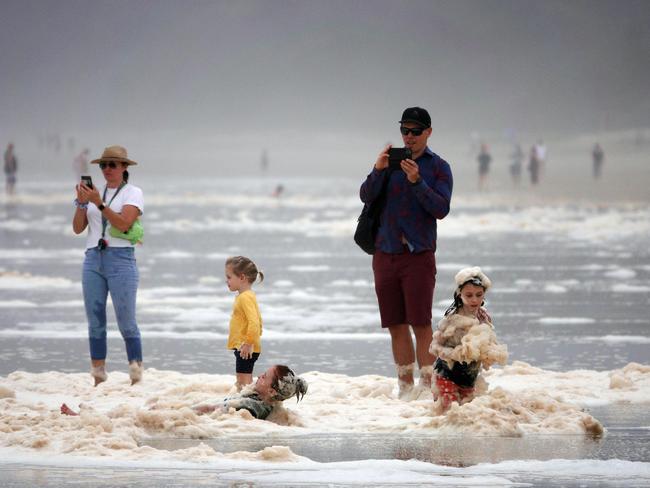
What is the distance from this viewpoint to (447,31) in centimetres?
18625

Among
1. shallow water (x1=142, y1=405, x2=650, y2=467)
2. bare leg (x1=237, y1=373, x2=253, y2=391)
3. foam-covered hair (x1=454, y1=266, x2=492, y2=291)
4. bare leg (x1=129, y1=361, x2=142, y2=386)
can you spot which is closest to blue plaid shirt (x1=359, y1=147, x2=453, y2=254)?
foam-covered hair (x1=454, y1=266, x2=492, y2=291)

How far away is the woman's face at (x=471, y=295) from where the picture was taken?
26.8 feet

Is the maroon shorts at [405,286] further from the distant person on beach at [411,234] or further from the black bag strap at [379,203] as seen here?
the black bag strap at [379,203]

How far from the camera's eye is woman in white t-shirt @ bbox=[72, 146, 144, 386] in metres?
9.73

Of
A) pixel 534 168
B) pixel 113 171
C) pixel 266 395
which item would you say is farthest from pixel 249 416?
pixel 534 168

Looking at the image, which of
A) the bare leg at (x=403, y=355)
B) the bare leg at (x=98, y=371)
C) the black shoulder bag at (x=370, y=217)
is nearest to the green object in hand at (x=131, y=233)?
the bare leg at (x=98, y=371)

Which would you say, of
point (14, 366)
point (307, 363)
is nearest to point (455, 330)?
point (307, 363)

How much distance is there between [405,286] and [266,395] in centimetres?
144

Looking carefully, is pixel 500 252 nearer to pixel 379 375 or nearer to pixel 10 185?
pixel 379 375

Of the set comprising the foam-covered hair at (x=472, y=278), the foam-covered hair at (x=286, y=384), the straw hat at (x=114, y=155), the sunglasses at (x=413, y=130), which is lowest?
the foam-covered hair at (x=286, y=384)

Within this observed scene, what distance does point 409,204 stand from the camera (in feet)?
29.6

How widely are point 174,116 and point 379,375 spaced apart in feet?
A: 548

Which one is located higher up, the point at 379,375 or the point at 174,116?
the point at 174,116

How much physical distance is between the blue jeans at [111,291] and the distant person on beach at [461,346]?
2.56 m
